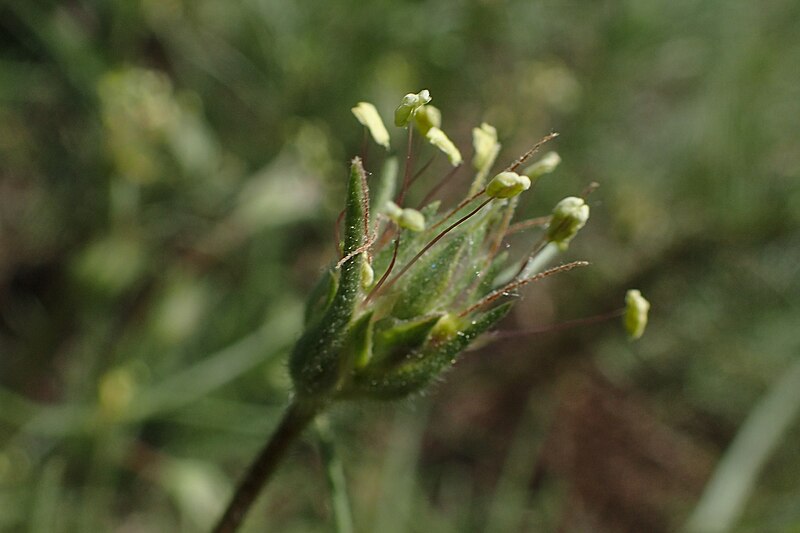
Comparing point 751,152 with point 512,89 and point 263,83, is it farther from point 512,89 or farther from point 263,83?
point 263,83

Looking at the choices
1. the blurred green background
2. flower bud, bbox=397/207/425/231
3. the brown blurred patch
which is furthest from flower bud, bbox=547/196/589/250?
the brown blurred patch

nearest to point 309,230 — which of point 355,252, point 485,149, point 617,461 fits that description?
point 617,461

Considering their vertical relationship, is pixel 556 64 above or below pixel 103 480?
above

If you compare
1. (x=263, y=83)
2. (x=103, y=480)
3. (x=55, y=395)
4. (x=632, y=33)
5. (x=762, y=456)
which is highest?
(x=263, y=83)

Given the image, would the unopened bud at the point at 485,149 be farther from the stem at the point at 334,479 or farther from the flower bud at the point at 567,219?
the stem at the point at 334,479

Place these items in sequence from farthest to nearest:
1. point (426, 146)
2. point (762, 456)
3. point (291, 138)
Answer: point (426, 146)
point (291, 138)
point (762, 456)

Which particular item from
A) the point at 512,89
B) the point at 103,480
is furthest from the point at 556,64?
the point at 103,480

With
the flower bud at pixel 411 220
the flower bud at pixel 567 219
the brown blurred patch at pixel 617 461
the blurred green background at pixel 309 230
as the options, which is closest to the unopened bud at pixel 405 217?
the flower bud at pixel 411 220
